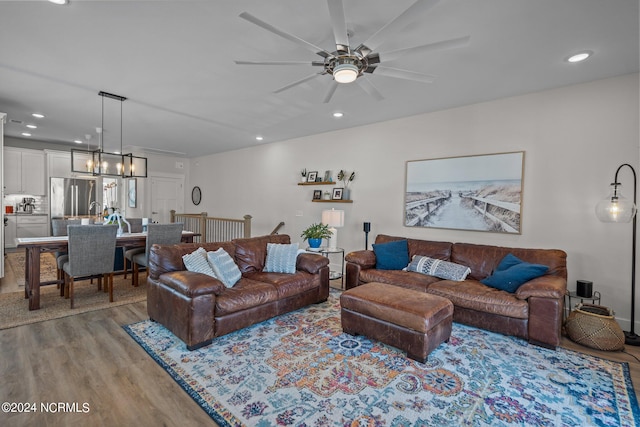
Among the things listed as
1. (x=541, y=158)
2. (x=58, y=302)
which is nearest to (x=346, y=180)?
(x=541, y=158)

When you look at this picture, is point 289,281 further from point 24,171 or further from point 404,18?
point 24,171

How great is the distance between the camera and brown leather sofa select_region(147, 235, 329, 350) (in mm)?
2574

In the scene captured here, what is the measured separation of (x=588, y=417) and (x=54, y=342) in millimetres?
4148

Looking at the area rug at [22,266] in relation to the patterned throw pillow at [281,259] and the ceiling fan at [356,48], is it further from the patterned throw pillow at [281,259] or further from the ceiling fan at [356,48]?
the ceiling fan at [356,48]

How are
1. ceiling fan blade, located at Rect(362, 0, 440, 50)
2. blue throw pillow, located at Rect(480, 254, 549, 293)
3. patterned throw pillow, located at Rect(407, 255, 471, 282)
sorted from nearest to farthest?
ceiling fan blade, located at Rect(362, 0, 440, 50), blue throw pillow, located at Rect(480, 254, 549, 293), patterned throw pillow, located at Rect(407, 255, 471, 282)

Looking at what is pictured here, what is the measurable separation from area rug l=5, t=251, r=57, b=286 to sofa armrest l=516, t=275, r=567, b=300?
21.1 ft

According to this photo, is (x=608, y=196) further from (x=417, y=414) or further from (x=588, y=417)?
(x=417, y=414)

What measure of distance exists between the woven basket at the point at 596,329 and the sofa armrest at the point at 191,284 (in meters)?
3.44

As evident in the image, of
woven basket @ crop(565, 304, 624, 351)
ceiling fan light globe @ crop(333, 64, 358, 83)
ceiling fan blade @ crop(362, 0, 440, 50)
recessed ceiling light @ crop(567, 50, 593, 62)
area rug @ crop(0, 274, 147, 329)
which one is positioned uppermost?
recessed ceiling light @ crop(567, 50, 593, 62)

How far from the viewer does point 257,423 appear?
174cm

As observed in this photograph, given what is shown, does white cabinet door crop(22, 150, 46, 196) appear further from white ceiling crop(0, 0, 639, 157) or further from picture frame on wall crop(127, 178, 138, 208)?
white ceiling crop(0, 0, 639, 157)

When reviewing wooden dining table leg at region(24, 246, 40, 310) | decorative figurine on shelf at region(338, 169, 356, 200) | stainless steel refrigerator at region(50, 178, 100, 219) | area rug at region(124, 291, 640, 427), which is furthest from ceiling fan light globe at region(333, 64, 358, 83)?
stainless steel refrigerator at region(50, 178, 100, 219)

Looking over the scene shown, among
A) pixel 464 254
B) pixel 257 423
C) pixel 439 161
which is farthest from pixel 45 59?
pixel 464 254

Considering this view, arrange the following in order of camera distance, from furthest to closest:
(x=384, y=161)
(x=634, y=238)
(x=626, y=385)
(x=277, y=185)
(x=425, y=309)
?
(x=277, y=185), (x=384, y=161), (x=634, y=238), (x=425, y=309), (x=626, y=385)
